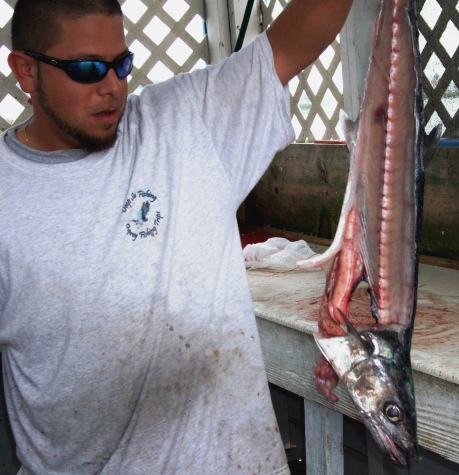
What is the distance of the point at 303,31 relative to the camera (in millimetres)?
1890

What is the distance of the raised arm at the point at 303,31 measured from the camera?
73.1 inches

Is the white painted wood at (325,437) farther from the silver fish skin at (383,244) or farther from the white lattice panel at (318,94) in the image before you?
the white lattice panel at (318,94)

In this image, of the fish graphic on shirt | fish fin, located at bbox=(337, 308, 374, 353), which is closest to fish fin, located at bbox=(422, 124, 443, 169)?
fish fin, located at bbox=(337, 308, 374, 353)

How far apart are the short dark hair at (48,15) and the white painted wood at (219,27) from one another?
122 inches

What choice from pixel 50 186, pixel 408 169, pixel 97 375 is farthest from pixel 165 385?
pixel 408 169

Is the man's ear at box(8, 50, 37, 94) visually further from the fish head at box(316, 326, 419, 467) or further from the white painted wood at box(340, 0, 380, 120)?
the white painted wood at box(340, 0, 380, 120)

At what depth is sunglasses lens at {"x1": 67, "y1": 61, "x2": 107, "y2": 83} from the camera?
1.88 meters

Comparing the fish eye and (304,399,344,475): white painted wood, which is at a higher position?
the fish eye

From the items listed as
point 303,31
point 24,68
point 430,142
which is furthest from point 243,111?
point 24,68

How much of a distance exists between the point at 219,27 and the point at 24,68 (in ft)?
10.4

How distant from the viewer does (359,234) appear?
1.98 m

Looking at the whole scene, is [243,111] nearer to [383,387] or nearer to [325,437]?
[383,387]

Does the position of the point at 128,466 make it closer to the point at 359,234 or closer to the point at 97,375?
the point at 97,375

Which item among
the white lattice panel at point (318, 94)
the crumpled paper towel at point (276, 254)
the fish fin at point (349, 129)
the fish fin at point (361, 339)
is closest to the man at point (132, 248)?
the fish fin at point (349, 129)
